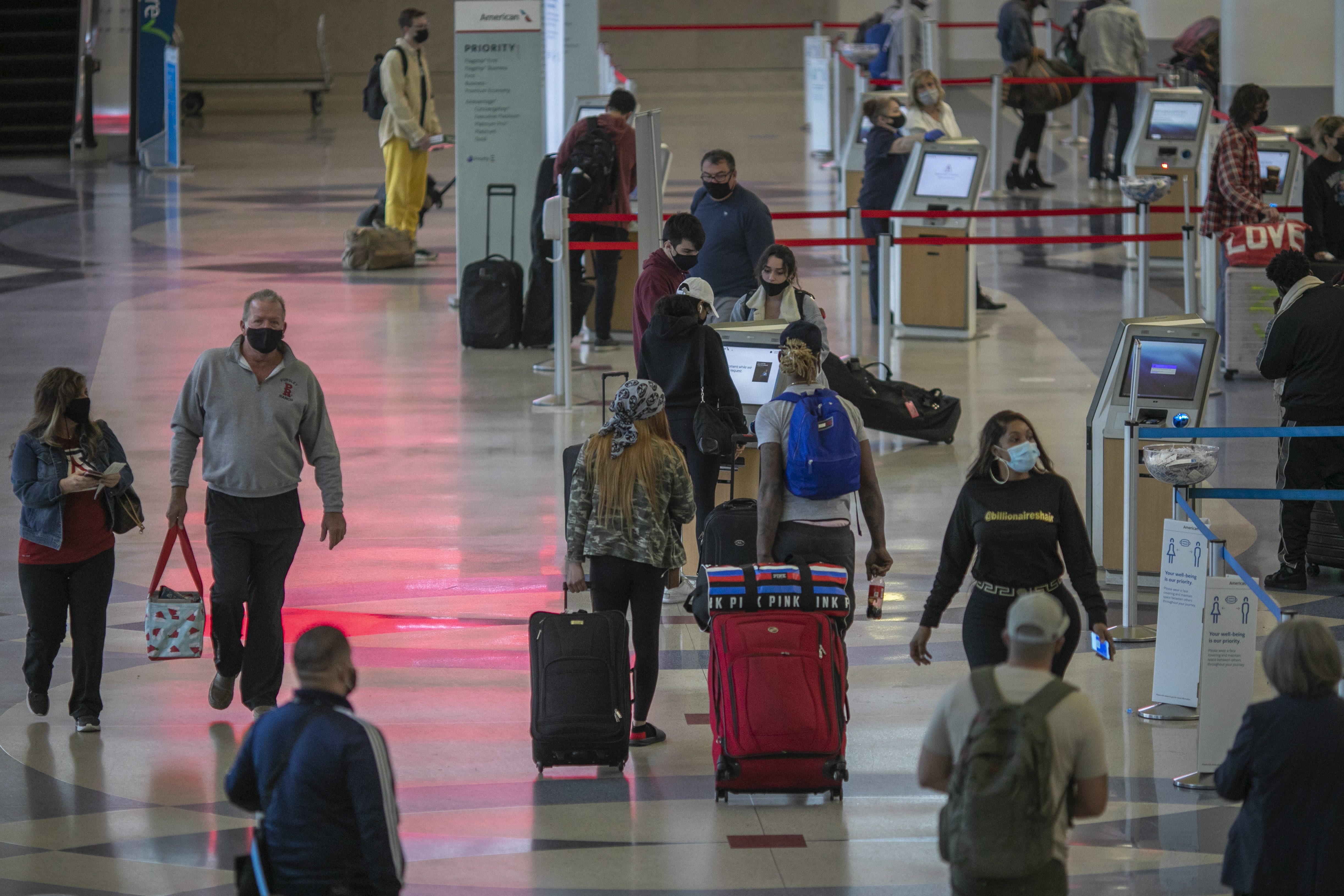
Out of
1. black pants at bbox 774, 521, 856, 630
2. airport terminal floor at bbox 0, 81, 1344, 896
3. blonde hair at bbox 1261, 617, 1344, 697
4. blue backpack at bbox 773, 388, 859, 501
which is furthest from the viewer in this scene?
black pants at bbox 774, 521, 856, 630

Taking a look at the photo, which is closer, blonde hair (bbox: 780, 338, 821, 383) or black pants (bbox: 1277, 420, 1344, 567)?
blonde hair (bbox: 780, 338, 821, 383)

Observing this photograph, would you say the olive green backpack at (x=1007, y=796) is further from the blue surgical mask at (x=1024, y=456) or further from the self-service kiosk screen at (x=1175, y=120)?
the self-service kiosk screen at (x=1175, y=120)

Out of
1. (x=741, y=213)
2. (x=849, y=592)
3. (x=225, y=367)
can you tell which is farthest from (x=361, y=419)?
(x=849, y=592)

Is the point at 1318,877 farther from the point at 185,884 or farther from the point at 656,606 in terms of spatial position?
the point at 185,884

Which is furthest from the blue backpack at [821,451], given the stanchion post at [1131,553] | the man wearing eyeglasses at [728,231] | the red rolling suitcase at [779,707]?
the man wearing eyeglasses at [728,231]

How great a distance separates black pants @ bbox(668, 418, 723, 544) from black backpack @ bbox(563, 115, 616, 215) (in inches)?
209

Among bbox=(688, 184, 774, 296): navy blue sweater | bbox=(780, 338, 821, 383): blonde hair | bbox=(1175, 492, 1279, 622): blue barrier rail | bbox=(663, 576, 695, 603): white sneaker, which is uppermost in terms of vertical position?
bbox=(688, 184, 774, 296): navy blue sweater

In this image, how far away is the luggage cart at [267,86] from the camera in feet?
105

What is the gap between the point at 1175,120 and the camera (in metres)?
15.8

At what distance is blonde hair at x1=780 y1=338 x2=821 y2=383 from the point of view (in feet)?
21.1

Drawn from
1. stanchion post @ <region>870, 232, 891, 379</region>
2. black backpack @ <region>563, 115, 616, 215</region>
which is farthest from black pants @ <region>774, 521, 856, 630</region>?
black backpack @ <region>563, 115, 616, 215</region>

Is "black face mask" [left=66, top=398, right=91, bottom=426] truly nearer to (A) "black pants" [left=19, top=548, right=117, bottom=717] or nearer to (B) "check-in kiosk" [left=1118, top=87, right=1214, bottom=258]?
(A) "black pants" [left=19, top=548, right=117, bottom=717]

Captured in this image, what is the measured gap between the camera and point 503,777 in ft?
19.7

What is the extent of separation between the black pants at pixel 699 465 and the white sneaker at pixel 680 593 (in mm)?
495
